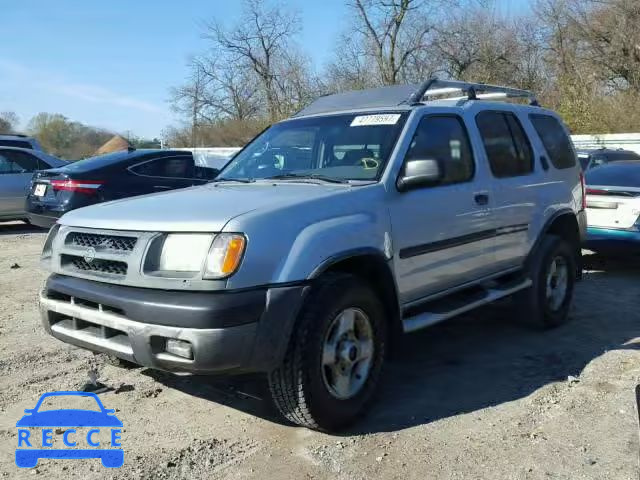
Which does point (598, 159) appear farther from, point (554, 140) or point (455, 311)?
point (455, 311)

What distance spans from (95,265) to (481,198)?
2.82 meters

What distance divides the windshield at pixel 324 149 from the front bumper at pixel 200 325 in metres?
1.26

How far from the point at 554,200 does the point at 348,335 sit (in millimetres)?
2977

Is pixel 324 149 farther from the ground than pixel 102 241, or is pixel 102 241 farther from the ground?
pixel 324 149

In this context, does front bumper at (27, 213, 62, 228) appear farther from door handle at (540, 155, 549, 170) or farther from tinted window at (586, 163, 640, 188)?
tinted window at (586, 163, 640, 188)

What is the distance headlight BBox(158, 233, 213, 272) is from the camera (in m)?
3.17

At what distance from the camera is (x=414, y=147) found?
430 centimetres

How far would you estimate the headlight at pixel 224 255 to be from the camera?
3.10m

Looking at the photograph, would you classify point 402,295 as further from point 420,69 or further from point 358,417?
point 420,69

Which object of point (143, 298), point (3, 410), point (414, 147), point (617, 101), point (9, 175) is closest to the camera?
point (143, 298)

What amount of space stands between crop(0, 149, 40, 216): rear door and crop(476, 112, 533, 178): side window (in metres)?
10.1

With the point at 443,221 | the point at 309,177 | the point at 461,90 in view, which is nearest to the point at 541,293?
the point at 443,221

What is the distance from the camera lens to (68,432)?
3660mm

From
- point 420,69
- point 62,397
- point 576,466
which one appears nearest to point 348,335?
point 576,466
